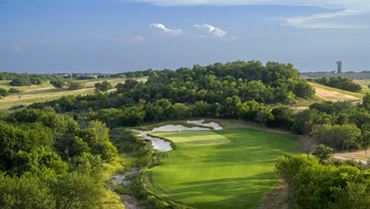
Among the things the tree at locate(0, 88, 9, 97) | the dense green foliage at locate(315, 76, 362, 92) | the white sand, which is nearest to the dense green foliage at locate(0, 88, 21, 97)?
the tree at locate(0, 88, 9, 97)

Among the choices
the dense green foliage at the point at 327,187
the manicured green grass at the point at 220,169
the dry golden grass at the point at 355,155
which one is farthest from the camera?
the dry golden grass at the point at 355,155

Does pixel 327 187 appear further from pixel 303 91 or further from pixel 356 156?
pixel 303 91

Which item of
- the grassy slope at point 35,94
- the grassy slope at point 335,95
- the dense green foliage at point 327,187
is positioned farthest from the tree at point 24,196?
the grassy slope at point 35,94

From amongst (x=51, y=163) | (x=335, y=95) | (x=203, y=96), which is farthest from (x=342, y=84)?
(x=51, y=163)

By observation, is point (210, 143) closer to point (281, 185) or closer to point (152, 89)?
point (281, 185)

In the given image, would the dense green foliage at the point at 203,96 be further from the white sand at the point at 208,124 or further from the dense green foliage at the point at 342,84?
the dense green foliage at the point at 342,84

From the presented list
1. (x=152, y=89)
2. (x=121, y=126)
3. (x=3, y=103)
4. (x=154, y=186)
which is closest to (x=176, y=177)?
(x=154, y=186)
